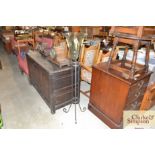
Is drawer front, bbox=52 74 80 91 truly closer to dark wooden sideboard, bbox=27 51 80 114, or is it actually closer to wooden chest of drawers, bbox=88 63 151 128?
dark wooden sideboard, bbox=27 51 80 114

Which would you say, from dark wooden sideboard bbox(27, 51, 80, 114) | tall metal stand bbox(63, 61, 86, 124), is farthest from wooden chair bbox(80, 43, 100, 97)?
dark wooden sideboard bbox(27, 51, 80, 114)

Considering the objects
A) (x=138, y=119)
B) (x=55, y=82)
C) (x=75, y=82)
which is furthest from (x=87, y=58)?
(x=138, y=119)

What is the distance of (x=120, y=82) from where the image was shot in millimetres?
1820

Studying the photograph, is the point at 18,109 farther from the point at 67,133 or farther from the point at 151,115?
the point at 151,115

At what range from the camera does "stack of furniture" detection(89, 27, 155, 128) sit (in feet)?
5.46

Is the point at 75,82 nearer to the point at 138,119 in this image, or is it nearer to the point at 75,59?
the point at 75,59

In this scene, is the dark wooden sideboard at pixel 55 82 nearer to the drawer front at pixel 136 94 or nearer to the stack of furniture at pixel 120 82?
the stack of furniture at pixel 120 82

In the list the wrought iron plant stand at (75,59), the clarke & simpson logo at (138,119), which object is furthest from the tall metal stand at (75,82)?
the clarke & simpson logo at (138,119)

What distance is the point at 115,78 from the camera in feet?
6.13

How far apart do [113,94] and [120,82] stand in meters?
0.24

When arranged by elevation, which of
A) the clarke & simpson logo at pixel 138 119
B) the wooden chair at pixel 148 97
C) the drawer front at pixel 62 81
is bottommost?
the clarke & simpson logo at pixel 138 119

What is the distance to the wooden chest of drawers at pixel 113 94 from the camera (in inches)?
72.1
